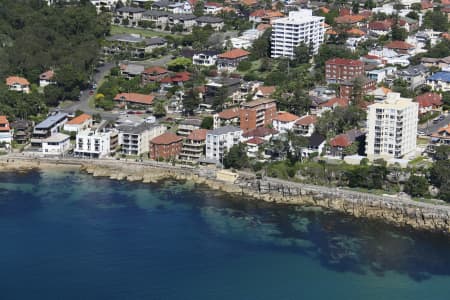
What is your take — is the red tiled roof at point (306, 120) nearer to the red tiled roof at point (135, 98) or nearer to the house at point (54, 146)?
the red tiled roof at point (135, 98)

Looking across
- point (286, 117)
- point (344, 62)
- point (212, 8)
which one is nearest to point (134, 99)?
point (286, 117)

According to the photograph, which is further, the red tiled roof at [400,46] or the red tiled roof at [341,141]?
the red tiled roof at [400,46]

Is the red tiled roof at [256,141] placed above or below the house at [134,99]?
below

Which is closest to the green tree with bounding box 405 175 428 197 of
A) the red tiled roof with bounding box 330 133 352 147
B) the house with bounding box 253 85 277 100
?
the red tiled roof with bounding box 330 133 352 147

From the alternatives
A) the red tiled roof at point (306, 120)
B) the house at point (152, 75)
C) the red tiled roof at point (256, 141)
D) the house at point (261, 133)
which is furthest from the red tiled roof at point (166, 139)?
the house at point (152, 75)

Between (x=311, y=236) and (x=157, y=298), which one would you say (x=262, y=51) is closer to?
(x=311, y=236)

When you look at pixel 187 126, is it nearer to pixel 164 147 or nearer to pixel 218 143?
pixel 164 147
